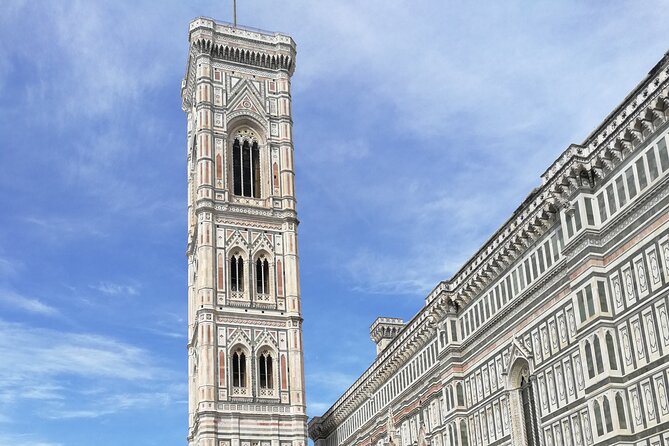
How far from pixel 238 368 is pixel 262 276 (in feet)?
25.4

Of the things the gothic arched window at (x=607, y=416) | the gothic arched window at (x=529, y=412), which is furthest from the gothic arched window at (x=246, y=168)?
the gothic arched window at (x=607, y=416)

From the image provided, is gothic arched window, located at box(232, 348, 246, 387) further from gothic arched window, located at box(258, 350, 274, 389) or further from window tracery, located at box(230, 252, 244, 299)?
window tracery, located at box(230, 252, 244, 299)

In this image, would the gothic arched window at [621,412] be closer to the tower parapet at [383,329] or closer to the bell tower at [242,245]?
the bell tower at [242,245]

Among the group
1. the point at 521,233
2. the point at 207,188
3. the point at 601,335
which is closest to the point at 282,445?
the point at 207,188

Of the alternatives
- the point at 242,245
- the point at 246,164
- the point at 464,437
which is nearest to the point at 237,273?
the point at 242,245

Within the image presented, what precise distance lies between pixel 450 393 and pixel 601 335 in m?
14.5

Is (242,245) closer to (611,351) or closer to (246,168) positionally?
(246,168)

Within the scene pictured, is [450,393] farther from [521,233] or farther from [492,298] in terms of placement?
[521,233]

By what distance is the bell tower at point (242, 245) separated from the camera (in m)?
65.6

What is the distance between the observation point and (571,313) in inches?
1457

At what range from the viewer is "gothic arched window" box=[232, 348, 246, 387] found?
66.4 metres

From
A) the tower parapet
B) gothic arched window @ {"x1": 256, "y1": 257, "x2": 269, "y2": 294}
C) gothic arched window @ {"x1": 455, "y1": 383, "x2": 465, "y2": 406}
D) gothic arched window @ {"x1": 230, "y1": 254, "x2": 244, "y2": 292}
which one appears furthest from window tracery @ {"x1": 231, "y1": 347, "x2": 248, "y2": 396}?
gothic arched window @ {"x1": 455, "y1": 383, "x2": 465, "y2": 406}

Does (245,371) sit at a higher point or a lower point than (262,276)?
lower

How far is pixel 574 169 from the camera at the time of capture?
1439 inches
